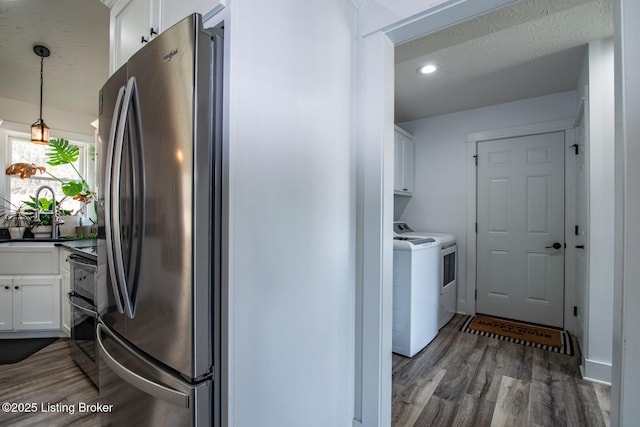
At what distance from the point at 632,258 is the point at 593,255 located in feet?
5.07

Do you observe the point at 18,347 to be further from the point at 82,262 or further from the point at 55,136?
the point at 55,136

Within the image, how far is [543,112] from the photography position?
3123 millimetres

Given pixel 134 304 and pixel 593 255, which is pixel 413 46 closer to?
pixel 593 255

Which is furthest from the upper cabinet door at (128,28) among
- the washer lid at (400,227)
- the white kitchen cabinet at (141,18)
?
the washer lid at (400,227)

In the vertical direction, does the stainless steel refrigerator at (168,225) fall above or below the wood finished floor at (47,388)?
above

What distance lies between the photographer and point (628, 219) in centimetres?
92

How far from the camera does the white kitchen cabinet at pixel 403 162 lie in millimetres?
3472

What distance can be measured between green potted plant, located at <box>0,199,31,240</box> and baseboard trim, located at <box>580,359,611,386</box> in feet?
16.7

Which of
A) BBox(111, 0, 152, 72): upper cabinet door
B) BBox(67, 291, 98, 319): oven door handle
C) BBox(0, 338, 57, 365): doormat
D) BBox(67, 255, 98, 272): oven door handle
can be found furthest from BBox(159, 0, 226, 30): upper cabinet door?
BBox(0, 338, 57, 365): doormat

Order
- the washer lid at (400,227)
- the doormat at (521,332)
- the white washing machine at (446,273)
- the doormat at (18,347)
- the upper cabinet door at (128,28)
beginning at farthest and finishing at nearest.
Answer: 1. the washer lid at (400,227)
2. the white washing machine at (446,273)
3. the doormat at (521,332)
4. the doormat at (18,347)
5. the upper cabinet door at (128,28)

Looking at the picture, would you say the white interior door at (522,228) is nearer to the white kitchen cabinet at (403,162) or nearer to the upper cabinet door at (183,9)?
the white kitchen cabinet at (403,162)

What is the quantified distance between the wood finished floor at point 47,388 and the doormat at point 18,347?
0.25 ft

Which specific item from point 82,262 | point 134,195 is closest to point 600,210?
point 134,195

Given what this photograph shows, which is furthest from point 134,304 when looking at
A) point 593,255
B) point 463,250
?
point 463,250
